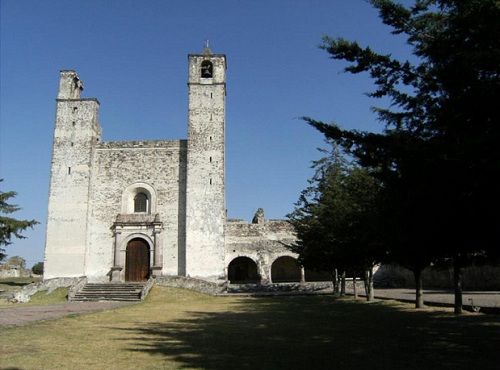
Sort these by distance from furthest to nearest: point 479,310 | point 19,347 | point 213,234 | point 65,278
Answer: point 213,234, point 65,278, point 479,310, point 19,347

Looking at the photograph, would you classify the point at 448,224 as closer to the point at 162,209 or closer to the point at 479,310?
the point at 479,310

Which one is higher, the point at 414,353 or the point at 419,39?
the point at 419,39

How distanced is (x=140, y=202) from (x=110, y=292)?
7.15 metres

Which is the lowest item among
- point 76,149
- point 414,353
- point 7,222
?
point 414,353

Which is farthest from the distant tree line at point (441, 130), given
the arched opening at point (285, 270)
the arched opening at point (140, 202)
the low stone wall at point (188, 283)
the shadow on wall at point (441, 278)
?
the arched opening at point (285, 270)

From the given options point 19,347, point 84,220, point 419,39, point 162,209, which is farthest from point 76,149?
point 419,39

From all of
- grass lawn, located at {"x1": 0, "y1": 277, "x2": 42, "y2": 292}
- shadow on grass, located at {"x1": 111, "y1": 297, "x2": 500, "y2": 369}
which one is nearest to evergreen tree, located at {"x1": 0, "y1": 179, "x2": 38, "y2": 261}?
grass lawn, located at {"x1": 0, "y1": 277, "x2": 42, "y2": 292}

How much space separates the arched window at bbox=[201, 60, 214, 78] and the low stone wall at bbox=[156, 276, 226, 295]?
12847mm

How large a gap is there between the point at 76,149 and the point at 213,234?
9811 mm

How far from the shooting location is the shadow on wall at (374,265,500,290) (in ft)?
85.6

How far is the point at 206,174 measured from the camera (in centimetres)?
2883

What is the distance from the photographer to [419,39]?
713 cm

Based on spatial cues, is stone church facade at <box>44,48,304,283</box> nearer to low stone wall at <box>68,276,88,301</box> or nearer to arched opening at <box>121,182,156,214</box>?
arched opening at <box>121,182,156,214</box>

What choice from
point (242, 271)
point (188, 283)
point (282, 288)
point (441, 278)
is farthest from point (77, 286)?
point (441, 278)
